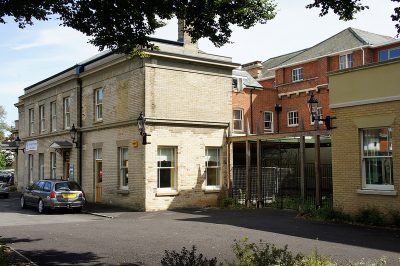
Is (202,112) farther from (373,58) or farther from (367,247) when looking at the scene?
(373,58)

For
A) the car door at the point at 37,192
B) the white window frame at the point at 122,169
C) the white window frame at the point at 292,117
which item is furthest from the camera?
the white window frame at the point at 292,117

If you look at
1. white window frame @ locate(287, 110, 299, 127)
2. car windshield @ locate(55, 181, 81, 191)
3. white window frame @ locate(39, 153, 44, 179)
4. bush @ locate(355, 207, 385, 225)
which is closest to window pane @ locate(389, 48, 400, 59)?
white window frame @ locate(287, 110, 299, 127)

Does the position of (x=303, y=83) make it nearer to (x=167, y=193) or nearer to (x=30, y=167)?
(x=167, y=193)

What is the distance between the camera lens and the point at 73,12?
916 cm

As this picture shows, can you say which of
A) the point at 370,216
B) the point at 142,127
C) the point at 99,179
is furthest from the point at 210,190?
the point at 370,216

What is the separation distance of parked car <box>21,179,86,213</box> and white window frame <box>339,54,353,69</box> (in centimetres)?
2527

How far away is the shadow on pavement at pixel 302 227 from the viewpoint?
1189 centimetres

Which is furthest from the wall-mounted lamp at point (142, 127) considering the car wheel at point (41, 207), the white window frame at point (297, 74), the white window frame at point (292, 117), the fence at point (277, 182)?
the white window frame at point (297, 74)

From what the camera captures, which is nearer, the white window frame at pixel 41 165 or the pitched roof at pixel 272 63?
the white window frame at pixel 41 165

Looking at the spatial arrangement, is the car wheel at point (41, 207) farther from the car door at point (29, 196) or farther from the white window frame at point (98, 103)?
the white window frame at point (98, 103)

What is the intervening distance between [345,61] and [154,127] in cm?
2245

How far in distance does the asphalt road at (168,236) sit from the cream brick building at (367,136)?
4.47ft

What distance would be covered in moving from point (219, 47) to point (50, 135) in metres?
23.4

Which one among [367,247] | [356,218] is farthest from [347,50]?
[367,247]
